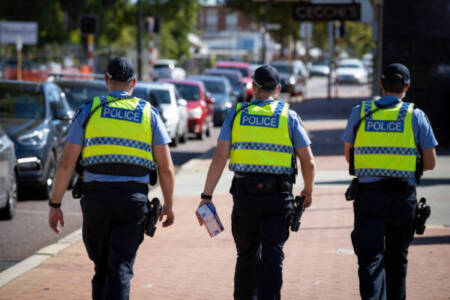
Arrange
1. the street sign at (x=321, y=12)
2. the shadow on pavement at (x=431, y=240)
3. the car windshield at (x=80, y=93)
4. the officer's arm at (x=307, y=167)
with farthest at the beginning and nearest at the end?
1. the street sign at (x=321, y=12)
2. the car windshield at (x=80, y=93)
3. the shadow on pavement at (x=431, y=240)
4. the officer's arm at (x=307, y=167)

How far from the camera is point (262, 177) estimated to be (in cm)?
648

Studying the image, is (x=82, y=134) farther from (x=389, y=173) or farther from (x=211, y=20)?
(x=211, y=20)

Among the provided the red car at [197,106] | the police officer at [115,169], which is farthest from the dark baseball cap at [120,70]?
the red car at [197,106]

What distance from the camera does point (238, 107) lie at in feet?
21.9

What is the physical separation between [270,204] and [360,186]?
58 cm

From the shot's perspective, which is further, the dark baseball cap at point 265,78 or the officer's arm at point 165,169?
the dark baseball cap at point 265,78

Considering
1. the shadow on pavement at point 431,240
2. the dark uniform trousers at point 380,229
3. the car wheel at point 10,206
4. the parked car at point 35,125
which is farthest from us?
the parked car at point 35,125

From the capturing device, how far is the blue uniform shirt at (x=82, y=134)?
6.04 meters

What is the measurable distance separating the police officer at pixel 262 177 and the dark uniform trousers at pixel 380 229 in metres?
0.44

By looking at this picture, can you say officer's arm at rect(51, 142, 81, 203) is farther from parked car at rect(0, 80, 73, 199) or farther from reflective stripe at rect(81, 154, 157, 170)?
parked car at rect(0, 80, 73, 199)

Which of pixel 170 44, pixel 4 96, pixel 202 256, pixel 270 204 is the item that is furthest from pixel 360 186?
pixel 170 44

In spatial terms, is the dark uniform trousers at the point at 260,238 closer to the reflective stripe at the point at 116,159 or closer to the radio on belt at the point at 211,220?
the radio on belt at the point at 211,220

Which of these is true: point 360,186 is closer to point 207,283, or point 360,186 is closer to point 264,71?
point 264,71

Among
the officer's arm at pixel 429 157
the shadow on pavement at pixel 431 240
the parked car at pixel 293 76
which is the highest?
the officer's arm at pixel 429 157
